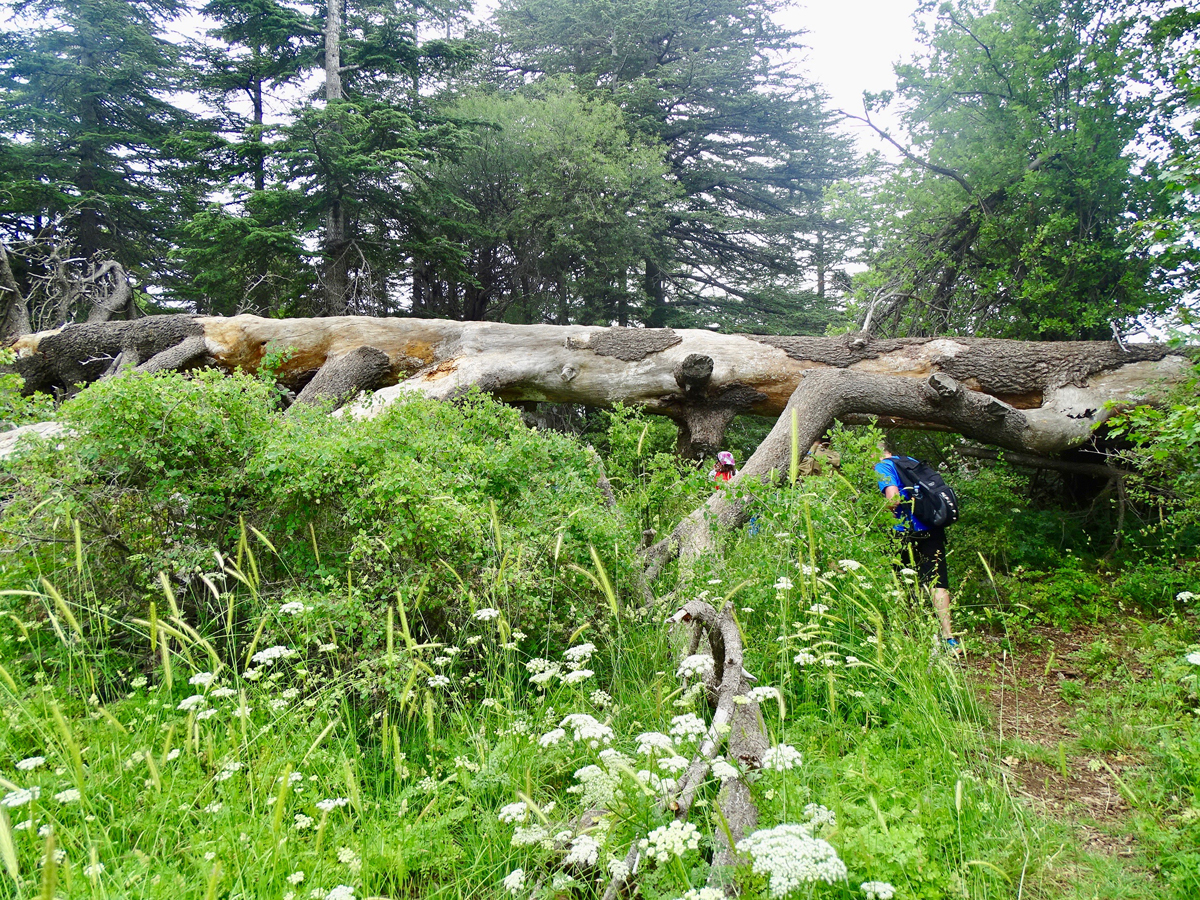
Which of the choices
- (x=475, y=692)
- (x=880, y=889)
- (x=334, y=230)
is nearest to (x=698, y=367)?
(x=475, y=692)

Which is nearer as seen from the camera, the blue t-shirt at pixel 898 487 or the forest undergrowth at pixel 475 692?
the forest undergrowth at pixel 475 692

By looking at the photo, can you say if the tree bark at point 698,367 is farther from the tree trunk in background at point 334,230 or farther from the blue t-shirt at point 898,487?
the tree trunk in background at point 334,230

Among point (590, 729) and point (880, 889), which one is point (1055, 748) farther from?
point (590, 729)

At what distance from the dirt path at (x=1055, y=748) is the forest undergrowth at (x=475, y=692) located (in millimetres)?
23

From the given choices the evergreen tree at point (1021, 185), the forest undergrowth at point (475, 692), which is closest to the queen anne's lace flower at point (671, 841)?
the forest undergrowth at point (475, 692)

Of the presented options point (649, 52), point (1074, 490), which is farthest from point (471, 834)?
A: point (649, 52)

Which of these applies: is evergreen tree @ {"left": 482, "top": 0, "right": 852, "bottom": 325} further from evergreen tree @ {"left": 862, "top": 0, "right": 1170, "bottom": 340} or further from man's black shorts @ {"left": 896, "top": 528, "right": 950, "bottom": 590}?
man's black shorts @ {"left": 896, "top": 528, "right": 950, "bottom": 590}

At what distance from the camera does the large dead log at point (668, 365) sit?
6.73m

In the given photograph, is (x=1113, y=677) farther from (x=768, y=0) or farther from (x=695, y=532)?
(x=768, y=0)

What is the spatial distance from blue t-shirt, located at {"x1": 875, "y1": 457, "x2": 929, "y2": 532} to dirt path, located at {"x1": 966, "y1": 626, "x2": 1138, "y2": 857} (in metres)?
1.00

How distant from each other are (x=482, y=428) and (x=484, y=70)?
59.8 ft

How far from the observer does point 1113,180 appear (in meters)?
7.44

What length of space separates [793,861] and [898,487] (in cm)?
379

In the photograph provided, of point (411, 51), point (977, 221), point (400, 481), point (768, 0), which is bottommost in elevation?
point (400, 481)
